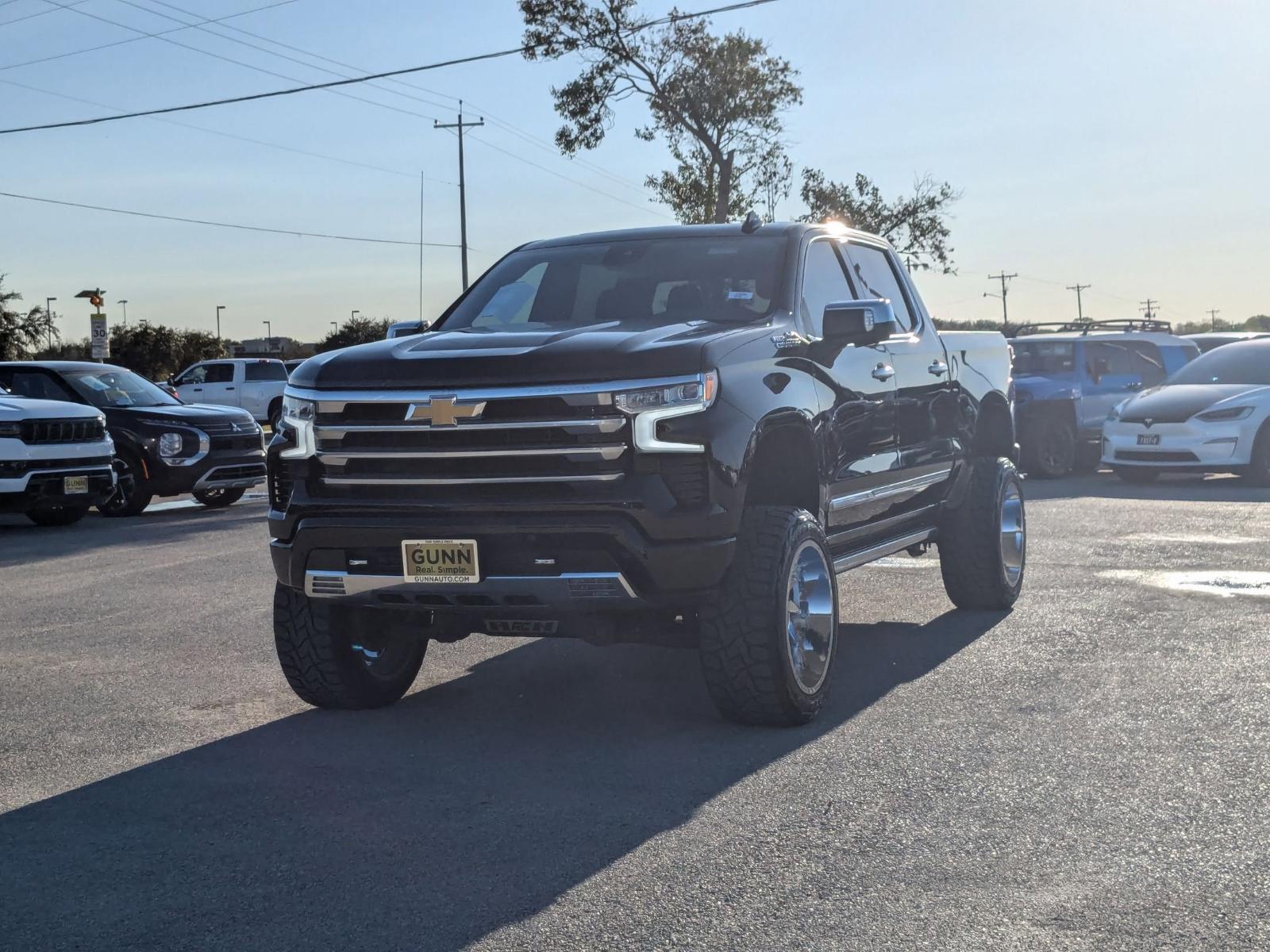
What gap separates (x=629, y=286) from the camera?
22.6 feet

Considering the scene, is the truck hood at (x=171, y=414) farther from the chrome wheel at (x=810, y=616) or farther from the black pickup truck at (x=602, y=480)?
the chrome wheel at (x=810, y=616)

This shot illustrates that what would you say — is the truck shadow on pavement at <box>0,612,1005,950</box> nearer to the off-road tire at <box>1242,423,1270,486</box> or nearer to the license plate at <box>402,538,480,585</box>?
the license plate at <box>402,538,480,585</box>

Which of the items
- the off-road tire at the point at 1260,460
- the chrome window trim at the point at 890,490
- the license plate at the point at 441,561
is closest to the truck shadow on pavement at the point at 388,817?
the license plate at the point at 441,561

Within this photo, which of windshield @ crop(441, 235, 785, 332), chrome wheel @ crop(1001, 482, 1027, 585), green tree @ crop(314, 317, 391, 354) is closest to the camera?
windshield @ crop(441, 235, 785, 332)

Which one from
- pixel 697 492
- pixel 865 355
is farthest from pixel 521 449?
pixel 865 355

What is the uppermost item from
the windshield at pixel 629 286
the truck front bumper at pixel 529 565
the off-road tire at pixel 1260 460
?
the windshield at pixel 629 286

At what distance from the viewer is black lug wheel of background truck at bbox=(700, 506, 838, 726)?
221 inches

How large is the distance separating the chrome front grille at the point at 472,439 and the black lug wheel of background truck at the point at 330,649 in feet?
2.23

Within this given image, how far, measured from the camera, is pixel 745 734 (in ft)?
19.1

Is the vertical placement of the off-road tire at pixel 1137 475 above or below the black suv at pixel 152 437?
below

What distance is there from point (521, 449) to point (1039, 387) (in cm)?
1507

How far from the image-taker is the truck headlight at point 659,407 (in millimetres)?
5355

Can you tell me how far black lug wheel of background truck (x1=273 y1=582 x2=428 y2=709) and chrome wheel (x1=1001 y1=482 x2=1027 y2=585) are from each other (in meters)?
3.72

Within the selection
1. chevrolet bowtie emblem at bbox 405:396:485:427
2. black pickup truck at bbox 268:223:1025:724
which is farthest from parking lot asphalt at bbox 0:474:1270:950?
chevrolet bowtie emblem at bbox 405:396:485:427
